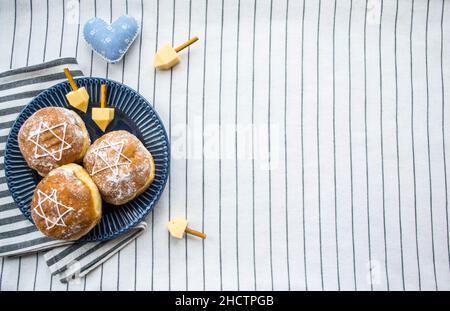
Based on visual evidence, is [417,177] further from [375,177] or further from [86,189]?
[86,189]

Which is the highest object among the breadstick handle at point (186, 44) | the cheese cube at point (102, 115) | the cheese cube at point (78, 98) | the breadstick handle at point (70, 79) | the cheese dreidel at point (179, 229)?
the breadstick handle at point (186, 44)

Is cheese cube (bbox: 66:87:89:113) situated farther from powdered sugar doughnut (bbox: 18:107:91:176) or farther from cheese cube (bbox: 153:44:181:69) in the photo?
cheese cube (bbox: 153:44:181:69)

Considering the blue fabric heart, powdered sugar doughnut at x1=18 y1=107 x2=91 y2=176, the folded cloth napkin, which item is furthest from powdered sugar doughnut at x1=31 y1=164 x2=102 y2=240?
the blue fabric heart

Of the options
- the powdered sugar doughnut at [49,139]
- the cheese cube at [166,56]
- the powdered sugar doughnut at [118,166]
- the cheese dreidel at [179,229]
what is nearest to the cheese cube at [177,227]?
the cheese dreidel at [179,229]

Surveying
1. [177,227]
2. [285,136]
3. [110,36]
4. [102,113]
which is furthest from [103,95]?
[285,136]

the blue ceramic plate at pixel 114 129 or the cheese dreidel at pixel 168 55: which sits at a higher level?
the cheese dreidel at pixel 168 55

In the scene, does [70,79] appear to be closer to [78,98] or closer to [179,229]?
[78,98]

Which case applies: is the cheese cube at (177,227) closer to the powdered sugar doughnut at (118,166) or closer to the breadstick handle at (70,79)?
the powdered sugar doughnut at (118,166)
